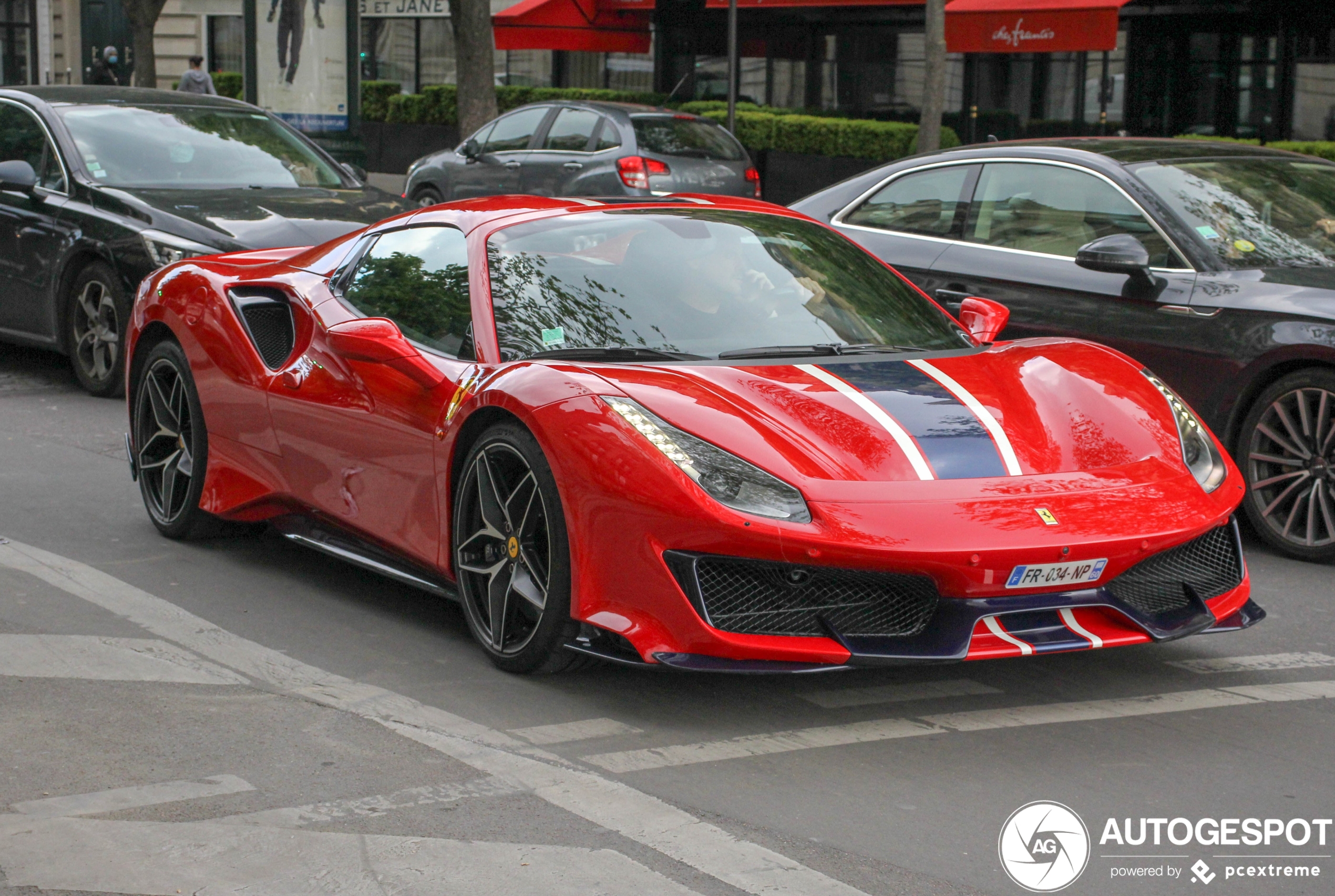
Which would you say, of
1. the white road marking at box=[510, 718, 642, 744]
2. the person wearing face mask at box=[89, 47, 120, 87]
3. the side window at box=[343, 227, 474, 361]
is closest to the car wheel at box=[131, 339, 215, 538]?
the side window at box=[343, 227, 474, 361]

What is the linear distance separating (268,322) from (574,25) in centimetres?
2245

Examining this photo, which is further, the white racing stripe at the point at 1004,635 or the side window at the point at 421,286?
the side window at the point at 421,286

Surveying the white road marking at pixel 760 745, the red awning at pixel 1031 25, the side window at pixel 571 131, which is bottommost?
the white road marking at pixel 760 745

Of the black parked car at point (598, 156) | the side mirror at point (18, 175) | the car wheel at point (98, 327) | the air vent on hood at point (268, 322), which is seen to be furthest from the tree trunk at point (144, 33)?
the air vent on hood at point (268, 322)

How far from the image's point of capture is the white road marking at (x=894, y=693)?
457 cm

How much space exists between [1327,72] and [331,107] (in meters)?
11.6

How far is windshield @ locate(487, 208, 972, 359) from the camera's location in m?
5.07

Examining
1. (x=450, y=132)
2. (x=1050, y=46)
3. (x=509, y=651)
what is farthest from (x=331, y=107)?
(x=509, y=651)

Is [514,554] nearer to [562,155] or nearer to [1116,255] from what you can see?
[1116,255]

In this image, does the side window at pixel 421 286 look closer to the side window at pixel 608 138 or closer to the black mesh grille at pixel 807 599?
the black mesh grille at pixel 807 599

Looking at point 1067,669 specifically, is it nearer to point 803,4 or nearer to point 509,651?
point 509,651

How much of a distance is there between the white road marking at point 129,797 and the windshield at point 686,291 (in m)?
1.57

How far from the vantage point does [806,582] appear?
168 inches

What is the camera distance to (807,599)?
168 inches
